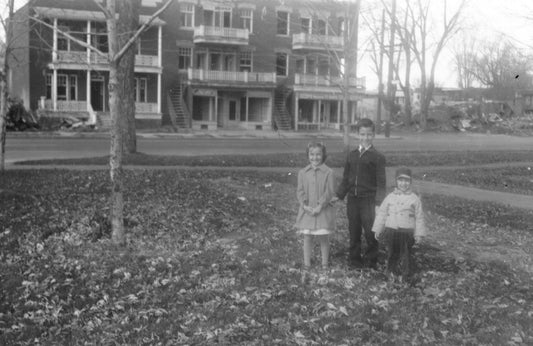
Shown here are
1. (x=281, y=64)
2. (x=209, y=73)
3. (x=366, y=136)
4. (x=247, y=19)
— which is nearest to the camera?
(x=366, y=136)

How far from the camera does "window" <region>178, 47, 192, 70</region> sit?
149ft

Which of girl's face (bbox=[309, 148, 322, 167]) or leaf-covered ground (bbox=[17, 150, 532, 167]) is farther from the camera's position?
leaf-covered ground (bbox=[17, 150, 532, 167])

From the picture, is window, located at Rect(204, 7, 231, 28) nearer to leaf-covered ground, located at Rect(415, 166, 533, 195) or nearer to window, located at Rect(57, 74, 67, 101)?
window, located at Rect(57, 74, 67, 101)

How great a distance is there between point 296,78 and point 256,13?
558cm

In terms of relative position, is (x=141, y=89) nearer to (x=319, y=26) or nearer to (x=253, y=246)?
(x=319, y=26)

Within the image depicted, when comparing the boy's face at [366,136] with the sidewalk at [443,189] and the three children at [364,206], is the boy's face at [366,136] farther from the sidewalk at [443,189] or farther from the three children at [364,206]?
the sidewalk at [443,189]

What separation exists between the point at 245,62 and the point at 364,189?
4170cm

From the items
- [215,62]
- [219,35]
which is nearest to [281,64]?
[215,62]

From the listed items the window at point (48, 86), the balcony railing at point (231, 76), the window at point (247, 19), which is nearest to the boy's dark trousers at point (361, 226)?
the window at point (48, 86)

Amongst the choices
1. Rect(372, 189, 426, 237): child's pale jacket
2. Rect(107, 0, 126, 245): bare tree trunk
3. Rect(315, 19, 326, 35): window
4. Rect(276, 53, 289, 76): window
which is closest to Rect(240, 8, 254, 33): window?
Rect(276, 53, 289, 76): window

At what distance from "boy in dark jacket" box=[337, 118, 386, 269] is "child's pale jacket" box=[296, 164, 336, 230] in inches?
10.5

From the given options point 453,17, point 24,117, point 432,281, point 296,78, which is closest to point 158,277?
point 432,281

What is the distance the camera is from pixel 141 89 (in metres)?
43.8

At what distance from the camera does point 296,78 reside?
4778 cm
